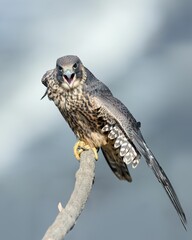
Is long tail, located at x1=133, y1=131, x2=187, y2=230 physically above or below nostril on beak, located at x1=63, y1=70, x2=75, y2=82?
below

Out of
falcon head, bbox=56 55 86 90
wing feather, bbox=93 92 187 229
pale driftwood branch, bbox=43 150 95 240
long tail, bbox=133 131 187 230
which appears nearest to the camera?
pale driftwood branch, bbox=43 150 95 240

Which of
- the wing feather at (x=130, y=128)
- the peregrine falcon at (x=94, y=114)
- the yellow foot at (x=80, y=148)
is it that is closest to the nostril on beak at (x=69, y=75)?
the peregrine falcon at (x=94, y=114)

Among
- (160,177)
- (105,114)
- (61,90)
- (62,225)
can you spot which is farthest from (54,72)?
(62,225)

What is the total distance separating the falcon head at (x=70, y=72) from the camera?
3365mm

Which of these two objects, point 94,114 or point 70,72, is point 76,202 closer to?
point 70,72

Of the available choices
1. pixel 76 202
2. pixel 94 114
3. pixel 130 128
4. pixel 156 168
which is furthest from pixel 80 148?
pixel 76 202

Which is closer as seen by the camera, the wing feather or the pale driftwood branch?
the pale driftwood branch

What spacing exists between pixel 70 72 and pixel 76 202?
39.4 inches

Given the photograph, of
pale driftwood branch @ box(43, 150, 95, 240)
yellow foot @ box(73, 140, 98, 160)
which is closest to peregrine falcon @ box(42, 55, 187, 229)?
yellow foot @ box(73, 140, 98, 160)

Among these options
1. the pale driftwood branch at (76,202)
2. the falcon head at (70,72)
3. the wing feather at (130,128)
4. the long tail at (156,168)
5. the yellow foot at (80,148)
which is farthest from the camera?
the yellow foot at (80,148)

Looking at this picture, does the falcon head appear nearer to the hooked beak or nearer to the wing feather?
the hooked beak

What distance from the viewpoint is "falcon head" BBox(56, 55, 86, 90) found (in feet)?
11.0

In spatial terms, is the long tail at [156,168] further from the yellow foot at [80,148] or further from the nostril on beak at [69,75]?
the nostril on beak at [69,75]

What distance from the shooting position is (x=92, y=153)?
341 centimetres
